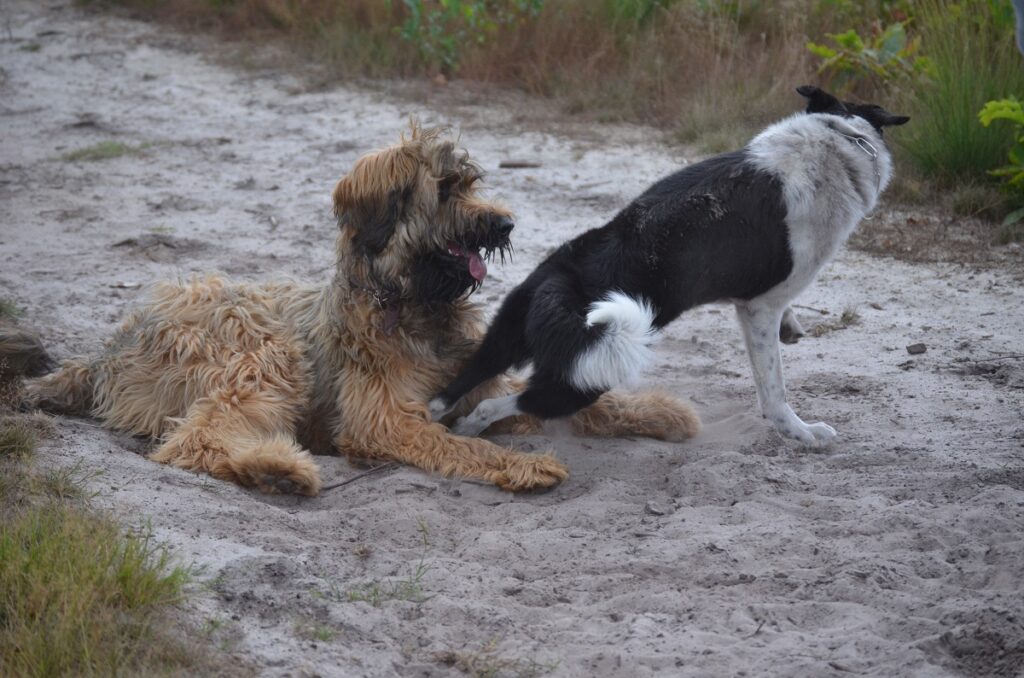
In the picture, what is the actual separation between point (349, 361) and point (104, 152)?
5.51 metres

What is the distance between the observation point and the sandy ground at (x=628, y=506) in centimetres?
358

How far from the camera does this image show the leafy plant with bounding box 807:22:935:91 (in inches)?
364

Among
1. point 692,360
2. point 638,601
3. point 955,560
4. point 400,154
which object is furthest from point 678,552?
point 692,360

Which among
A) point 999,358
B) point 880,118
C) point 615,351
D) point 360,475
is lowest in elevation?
point 360,475

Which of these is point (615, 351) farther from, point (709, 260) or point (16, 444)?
point (16, 444)

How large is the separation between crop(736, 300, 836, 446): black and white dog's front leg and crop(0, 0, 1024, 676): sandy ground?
10 centimetres

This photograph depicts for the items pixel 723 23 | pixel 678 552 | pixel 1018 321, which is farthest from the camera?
pixel 723 23

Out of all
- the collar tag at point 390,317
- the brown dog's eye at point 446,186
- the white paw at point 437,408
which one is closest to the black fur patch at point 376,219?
the brown dog's eye at point 446,186

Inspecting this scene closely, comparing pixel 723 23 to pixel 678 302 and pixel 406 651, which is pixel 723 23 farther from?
pixel 406 651

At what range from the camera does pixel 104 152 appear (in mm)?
9914

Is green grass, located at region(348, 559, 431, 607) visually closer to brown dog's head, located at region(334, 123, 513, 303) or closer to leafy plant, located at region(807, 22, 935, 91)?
brown dog's head, located at region(334, 123, 513, 303)

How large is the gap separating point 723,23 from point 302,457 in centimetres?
730

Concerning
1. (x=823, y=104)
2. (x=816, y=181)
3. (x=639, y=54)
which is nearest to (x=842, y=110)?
(x=823, y=104)

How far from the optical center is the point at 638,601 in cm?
387
